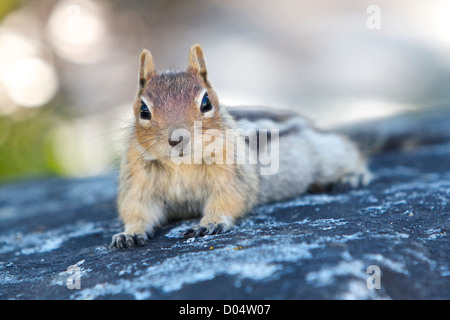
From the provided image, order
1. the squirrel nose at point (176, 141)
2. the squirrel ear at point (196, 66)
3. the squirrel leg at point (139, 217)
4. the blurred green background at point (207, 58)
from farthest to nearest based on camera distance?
the blurred green background at point (207, 58) < the squirrel ear at point (196, 66) < the squirrel leg at point (139, 217) < the squirrel nose at point (176, 141)

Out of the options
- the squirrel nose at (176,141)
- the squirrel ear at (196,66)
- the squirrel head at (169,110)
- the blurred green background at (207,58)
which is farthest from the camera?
the blurred green background at (207,58)

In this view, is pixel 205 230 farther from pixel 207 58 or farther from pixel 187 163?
pixel 207 58

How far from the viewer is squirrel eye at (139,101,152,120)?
284 cm

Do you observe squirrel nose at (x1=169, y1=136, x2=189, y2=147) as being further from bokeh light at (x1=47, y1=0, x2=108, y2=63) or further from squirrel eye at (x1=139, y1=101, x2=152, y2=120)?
bokeh light at (x1=47, y1=0, x2=108, y2=63)

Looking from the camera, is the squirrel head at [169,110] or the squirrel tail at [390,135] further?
the squirrel tail at [390,135]

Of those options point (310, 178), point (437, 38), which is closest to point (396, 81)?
point (437, 38)

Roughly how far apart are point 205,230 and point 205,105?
71 centimetres

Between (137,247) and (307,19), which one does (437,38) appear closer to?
(307,19)

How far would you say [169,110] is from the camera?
271 centimetres

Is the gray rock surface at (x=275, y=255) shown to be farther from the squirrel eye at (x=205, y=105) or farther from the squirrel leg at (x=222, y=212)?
the squirrel eye at (x=205, y=105)

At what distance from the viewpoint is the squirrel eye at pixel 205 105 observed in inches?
112

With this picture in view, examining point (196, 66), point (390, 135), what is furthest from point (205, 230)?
point (390, 135)

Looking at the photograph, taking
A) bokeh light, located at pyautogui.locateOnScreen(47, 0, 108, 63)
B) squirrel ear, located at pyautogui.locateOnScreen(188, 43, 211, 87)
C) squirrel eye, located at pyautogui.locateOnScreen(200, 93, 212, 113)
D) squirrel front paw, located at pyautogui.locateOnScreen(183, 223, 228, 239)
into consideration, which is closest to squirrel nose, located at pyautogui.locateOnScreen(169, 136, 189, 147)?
squirrel eye, located at pyautogui.locateOnScreen(200, 93, 212, 113)

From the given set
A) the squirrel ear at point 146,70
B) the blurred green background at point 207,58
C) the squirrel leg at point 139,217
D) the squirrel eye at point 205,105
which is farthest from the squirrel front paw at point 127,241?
the blurred green background at point 207,58
